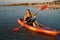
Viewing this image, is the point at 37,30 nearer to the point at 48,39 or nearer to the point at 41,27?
the point at 41,27

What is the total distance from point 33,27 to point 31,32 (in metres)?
0.54

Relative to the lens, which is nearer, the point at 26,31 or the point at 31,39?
the point at 31,39

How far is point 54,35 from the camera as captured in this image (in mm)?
13328

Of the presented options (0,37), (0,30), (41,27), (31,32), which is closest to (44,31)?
(41,27)

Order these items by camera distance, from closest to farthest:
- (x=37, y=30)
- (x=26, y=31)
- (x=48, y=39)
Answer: (x=48, y=39) < (x=37, y=30) < (x=26, y=31)

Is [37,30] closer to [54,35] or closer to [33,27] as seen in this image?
[33,27]

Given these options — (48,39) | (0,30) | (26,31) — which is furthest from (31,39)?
(0,30)

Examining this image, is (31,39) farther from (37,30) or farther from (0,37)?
(0,37)

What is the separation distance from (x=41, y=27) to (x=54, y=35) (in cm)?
160

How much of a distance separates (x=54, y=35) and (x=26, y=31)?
3.20 m

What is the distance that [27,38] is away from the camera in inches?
540

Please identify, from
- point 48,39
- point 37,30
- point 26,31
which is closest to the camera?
point 48,39

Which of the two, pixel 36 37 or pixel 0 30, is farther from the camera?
pixel 0 30

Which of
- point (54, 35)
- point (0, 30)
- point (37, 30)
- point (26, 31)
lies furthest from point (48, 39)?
point (0, 30)
